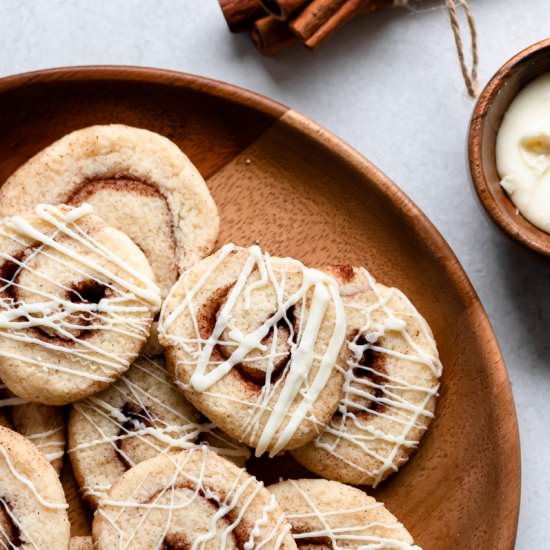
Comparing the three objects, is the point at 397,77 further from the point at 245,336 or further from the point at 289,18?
the point at 245,336

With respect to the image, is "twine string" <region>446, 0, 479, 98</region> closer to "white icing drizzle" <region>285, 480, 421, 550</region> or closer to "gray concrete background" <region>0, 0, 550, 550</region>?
"gray concrete background" <region>0, 0, 550, 550</region>

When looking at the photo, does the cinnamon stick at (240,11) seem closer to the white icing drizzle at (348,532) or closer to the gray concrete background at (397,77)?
the gray concrete background at (397,77)

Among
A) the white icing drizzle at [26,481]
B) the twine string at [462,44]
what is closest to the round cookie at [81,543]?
the white icing drizzle at [26,481]

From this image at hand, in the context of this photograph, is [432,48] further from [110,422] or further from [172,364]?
[110,422]

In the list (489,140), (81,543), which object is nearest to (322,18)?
(489,140)

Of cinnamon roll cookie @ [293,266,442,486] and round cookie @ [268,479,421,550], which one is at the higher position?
cinnamon roll cookie @ [293,266,442,486]

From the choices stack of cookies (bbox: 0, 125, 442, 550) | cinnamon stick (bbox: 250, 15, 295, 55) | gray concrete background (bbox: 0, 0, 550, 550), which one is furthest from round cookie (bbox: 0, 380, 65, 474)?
cinnamon stick (bbox: 250, 15, 295, 55)
